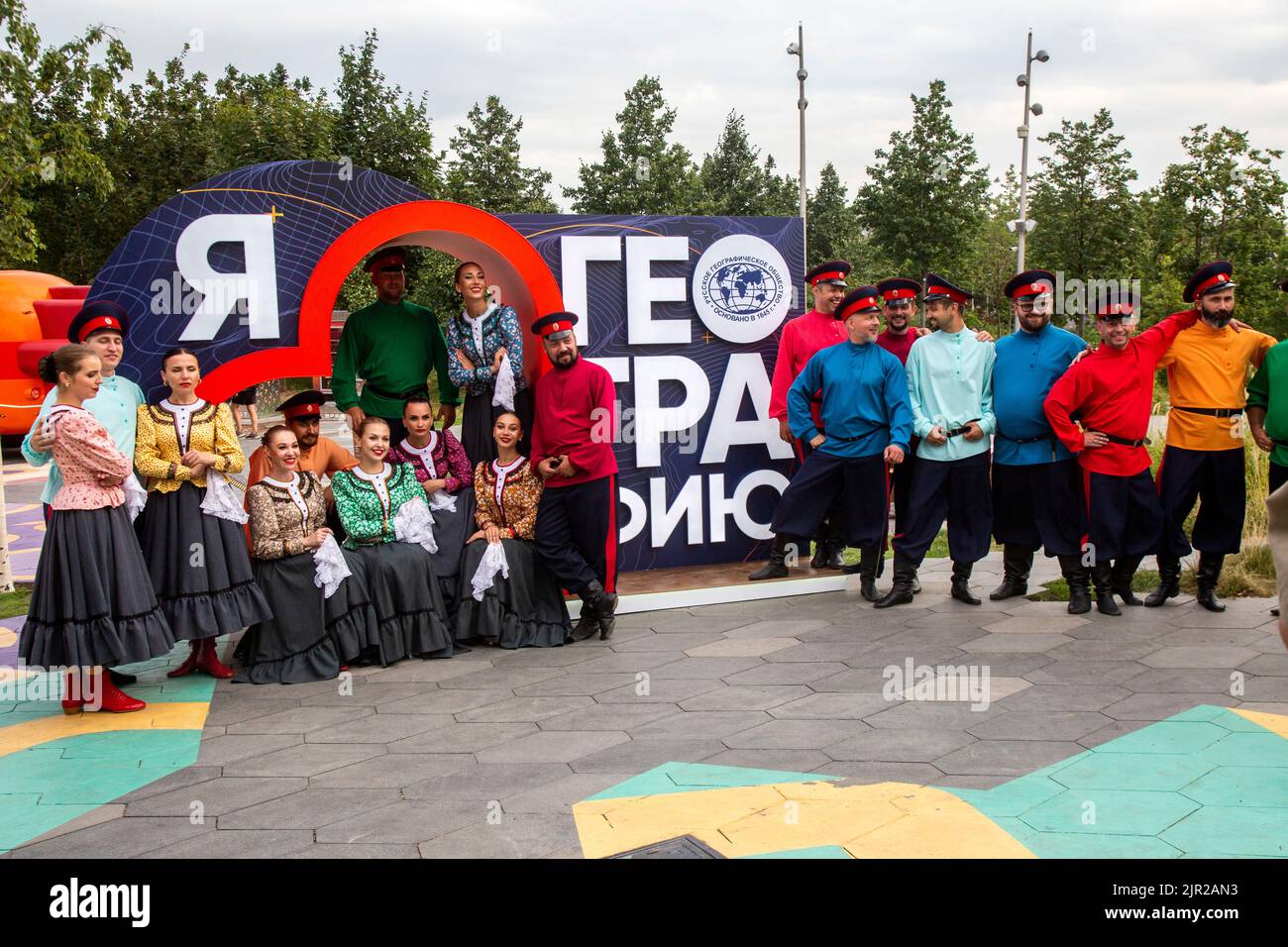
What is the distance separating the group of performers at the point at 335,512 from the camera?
5074 millimetres

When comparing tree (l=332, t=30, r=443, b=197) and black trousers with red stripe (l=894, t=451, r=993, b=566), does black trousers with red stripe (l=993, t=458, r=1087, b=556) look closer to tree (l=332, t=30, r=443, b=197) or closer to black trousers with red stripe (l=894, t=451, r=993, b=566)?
black trousers with red stripe (l=894, t=451, r=993, b=566)

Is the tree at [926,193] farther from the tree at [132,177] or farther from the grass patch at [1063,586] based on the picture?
the grass patch at [1063,586]

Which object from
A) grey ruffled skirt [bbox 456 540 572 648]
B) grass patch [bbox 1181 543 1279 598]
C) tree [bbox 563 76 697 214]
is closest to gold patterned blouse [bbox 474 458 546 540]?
grey ruffled skirt [bbox 456 540 572 648]

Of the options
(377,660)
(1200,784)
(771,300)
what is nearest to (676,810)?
(1200,784)

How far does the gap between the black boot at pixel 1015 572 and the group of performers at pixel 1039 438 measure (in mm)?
13

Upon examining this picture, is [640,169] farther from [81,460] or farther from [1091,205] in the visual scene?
[81,460]

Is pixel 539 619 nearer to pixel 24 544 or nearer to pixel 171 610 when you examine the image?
pixel 171 610

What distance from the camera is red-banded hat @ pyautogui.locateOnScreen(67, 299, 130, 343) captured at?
211 inches

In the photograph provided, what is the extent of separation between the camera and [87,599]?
5.02 meters

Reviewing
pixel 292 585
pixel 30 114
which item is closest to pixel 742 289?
pixel 292 585

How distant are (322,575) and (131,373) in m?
1.45

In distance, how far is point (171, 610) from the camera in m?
5.43

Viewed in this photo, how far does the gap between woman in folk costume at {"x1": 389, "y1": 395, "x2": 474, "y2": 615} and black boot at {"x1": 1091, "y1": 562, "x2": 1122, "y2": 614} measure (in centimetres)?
375

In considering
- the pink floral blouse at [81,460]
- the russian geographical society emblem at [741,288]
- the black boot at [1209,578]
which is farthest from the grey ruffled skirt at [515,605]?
the black boot at [1209,578]
